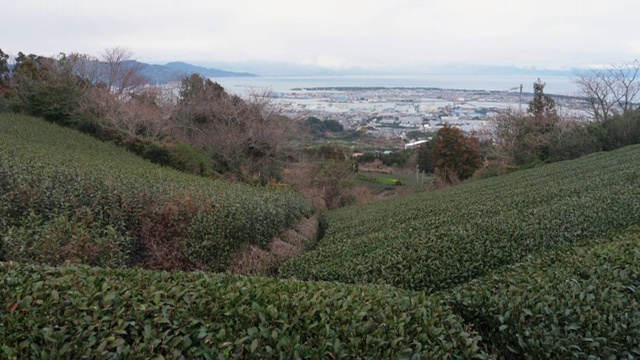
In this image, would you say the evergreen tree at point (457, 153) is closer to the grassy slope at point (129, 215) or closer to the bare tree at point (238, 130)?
the bare tree at point (238, 130)

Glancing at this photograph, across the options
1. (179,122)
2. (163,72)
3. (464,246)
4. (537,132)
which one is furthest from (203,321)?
(163,72)

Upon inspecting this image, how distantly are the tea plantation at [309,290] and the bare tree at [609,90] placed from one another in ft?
108

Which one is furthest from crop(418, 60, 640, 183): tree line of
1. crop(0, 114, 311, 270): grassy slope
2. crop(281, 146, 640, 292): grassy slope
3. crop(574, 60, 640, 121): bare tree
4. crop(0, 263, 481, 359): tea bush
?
crop(0, 263, 481, 359): tea bush

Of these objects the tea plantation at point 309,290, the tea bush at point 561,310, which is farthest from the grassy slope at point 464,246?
the tea bush at point 561,310

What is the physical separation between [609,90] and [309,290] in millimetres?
39828

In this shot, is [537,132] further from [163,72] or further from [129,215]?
[163,72]

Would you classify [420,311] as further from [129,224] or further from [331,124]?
[331,124]

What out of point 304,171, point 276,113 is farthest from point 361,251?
point 276,113

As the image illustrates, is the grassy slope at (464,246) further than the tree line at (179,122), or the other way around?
the tree line at (179,122)

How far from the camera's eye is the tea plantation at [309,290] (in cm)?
238

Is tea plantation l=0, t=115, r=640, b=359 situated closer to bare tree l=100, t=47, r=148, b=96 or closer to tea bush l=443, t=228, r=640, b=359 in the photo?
tea bush l=443, t=228, r=640, b=359

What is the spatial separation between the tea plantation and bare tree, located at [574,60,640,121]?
3298 centimetres

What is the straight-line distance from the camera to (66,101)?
84.7 feet

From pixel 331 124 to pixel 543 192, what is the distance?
51541 millimetres
